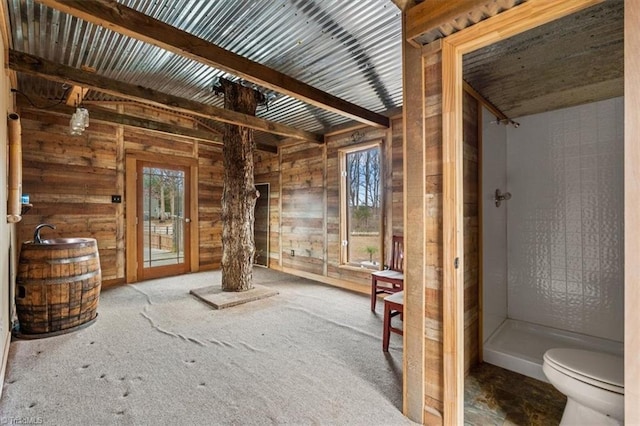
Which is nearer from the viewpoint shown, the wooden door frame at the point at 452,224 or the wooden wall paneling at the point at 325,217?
the wooden door frame at the point at 452,224

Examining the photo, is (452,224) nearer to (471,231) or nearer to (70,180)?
(471,231)

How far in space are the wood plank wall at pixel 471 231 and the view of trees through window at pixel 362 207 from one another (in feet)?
6.10

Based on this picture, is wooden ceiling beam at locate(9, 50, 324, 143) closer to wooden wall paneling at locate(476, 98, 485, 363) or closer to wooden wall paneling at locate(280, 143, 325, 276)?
wooden wall paneling at locate(280, 143, 325, 276)

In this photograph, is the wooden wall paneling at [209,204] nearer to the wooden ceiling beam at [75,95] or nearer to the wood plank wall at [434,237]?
the wooden ceiling beam at [75,95]

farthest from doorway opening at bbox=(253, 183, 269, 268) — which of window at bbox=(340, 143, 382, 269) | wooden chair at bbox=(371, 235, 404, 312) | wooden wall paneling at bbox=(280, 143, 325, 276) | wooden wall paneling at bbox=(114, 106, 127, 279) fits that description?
wooden chair at bbox=(371, 235, 404, 312)

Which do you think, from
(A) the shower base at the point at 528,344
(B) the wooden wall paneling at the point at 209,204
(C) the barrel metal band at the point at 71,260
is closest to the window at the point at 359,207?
(A) the shower base at the point at 528,344

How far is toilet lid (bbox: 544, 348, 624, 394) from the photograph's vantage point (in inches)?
49.1

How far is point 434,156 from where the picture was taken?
4.71 feet

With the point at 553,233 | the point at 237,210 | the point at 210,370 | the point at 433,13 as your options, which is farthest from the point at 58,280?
the point at 553,233

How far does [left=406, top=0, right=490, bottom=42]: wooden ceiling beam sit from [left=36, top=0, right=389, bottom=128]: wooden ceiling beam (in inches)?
51.0

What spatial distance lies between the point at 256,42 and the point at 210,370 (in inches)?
98.6

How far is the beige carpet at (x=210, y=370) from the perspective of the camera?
5.10 ft

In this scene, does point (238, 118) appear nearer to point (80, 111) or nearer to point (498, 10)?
point (80, 111)

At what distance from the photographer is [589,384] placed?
1286 millimetres
